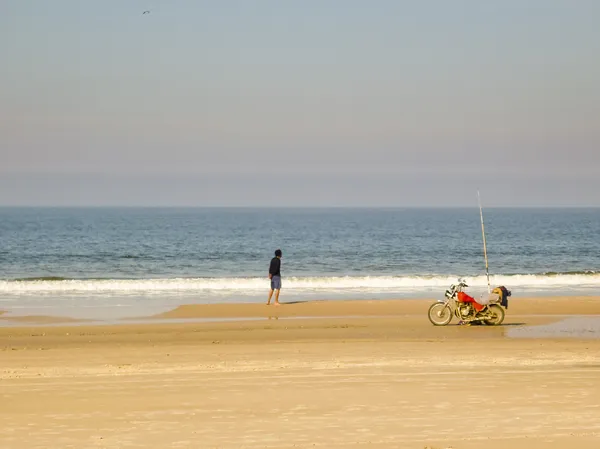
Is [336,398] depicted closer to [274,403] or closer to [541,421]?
[274,403]

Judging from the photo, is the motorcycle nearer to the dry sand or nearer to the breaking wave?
the dry sand

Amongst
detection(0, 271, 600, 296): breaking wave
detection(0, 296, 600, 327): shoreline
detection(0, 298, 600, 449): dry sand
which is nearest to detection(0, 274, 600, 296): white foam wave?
→ detection(0, 271, 600, 296): breaking wave

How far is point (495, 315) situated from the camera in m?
18.9

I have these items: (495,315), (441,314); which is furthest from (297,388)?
(495,315)

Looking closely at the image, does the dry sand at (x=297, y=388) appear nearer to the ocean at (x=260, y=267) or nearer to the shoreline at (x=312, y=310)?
the shoreline at (x=312, y=310)

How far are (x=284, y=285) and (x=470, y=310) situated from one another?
14044 millimetres

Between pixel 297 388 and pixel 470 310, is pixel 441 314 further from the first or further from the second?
pixel 297 388

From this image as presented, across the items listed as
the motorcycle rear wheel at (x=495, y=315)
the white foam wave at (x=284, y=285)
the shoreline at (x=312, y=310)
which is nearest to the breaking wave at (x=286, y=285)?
the white foam wave at (x=284, y=285)

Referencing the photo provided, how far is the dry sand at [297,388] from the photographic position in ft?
28.8

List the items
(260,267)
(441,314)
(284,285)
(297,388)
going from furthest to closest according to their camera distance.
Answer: (260,267), (284,285), (441,314), (297,388)

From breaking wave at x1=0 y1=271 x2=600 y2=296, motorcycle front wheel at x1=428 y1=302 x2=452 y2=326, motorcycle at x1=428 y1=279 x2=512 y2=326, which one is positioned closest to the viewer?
motorcycle at x1=428 y1=279 x2=512 y2=326

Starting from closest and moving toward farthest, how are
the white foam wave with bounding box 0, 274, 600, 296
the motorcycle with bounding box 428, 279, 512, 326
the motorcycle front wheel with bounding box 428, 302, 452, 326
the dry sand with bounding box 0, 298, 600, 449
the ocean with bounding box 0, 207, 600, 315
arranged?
the dry sand with bounding box 0, 298, 600, 449, the motorcycle with bounding box 428, 279, 512, 326, the motorcycle front wheel with bounding box 428, 302, 452, 326, the ocean with bounding box 0, 207, 600, 315, the white foam wave with bounding box 0, 274, 600, 296

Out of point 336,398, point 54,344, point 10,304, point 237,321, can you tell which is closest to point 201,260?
point 10,304

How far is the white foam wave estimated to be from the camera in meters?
29.6
